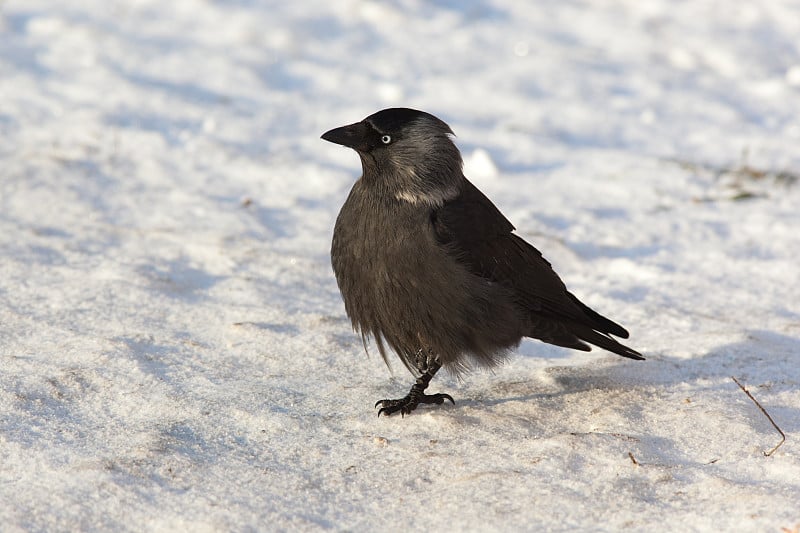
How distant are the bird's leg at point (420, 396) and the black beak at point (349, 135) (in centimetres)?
94

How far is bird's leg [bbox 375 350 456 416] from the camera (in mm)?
3721

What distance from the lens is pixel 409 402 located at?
3.79 m

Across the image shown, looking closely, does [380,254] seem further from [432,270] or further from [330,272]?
[330,272]

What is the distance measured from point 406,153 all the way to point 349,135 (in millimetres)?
254

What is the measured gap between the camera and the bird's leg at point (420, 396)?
3.72m

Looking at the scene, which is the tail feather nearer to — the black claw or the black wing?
the black wing

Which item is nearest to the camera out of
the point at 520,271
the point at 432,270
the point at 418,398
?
the point at 432,270

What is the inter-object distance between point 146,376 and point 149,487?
89 centimetres

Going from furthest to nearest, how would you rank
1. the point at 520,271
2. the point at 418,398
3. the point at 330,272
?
the point at 330,272
the point at 520,271
the point at 418,398

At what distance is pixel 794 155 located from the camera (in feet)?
24.3

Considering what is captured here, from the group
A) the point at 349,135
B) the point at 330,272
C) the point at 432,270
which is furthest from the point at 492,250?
the point at 330,272

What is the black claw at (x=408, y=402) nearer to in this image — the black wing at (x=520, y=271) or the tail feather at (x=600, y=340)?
the black wing at (x=520, y=271)

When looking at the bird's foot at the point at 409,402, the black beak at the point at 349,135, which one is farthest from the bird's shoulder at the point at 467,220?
the bird's foot at the point at 409,402

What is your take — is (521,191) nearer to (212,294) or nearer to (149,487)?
(212,294)
